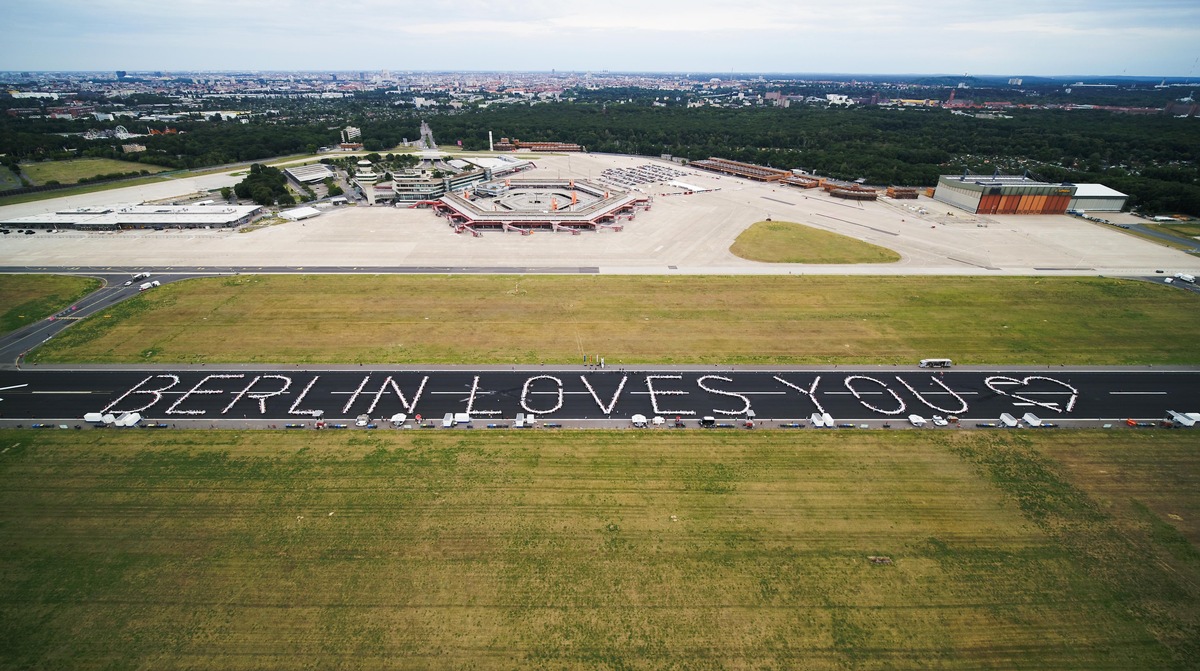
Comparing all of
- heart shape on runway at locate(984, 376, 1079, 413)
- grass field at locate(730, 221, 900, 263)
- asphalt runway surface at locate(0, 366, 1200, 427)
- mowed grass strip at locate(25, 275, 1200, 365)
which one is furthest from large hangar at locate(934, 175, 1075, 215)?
heart shape on runway at locate(984, 376, 1079, 413)

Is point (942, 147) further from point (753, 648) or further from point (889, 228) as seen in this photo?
point (753, 648)

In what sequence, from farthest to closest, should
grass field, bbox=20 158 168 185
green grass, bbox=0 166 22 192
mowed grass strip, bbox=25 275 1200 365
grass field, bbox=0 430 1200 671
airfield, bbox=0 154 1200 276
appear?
grass field, bbox=20 158 168 185 < green grass, bbox=0 166 22 192 < airfield, bbox=0 154 1200 276 < mowed grass strip, bbox=25 275 1200 365 < grass field, bbox=0 430 1200 671

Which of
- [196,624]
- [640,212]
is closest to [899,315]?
[640,212]

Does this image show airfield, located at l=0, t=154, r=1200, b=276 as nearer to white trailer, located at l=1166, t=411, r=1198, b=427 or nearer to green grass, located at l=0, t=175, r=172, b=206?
green grass, located at l=0, t=175, r=172, b=206

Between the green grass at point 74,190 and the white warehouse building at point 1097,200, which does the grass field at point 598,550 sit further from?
the green grass at point 74,190

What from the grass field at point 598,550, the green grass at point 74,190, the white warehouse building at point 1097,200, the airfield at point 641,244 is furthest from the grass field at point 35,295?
the white warehouse building at point 1097,200

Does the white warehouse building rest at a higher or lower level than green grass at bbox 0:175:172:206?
higher
